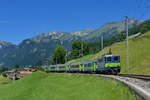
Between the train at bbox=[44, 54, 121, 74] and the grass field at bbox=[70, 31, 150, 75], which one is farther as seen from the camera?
the grass field at bbox=[70, 31, 150, 75]

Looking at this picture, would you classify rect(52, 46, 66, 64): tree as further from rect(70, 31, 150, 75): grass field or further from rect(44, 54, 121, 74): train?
rect(44, 54, 121, 74): train

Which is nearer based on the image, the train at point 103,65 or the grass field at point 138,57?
the train at point 103,65

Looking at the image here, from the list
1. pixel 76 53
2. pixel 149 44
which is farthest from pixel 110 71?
pixel 76 53

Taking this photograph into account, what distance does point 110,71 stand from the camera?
36031 millimetres

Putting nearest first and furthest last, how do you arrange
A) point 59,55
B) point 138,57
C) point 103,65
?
point 103,65, point 138,57, point 59,55

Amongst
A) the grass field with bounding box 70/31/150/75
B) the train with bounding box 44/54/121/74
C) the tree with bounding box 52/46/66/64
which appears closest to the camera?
the train with bounding box 44/54/121/74

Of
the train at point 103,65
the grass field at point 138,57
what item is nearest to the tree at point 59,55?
the grass field at point 138,57

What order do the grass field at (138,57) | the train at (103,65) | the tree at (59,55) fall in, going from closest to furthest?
the train at (103,65) → the grass field at (138,57) → the tree at (59,55)

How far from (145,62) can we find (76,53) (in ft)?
258

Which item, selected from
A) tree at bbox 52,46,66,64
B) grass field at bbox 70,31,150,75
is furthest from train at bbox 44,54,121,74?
tree at bbox 52,46,66,64

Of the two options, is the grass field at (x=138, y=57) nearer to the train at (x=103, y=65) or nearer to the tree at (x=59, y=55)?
the train at (x=103, y=65)

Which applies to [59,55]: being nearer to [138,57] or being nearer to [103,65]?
[138,57]

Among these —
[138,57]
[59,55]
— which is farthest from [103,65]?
[59,55]

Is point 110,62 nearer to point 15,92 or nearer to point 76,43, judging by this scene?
point 15,92
